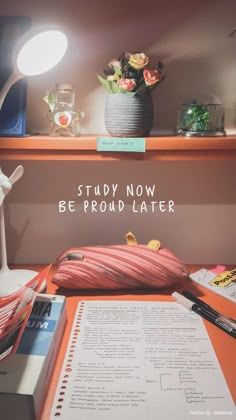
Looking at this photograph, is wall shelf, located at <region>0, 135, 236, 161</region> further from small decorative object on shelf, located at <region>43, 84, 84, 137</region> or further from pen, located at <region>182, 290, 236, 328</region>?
pen, located at <region>182, 290, 236, 328</region>

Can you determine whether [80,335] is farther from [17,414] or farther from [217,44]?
[217,44]

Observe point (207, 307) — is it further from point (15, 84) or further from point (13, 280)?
point (15, 84)

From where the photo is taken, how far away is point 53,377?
0.63 metres

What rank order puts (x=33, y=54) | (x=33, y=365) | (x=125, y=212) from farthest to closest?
(x=125, y=212) → (x=33, y=54) → (x=33, y=365)

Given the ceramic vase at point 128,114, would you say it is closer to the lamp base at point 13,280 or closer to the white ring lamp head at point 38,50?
the white ring lamp head at point 38,50

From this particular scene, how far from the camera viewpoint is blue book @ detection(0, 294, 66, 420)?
53 cm

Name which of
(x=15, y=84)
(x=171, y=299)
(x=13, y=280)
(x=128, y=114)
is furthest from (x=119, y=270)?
(x=15, y=84)

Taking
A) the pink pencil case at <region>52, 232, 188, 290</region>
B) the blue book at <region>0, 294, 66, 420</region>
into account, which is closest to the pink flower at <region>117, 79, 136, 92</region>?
the pink pencil case at <region>52, 232, 188, 290</region>

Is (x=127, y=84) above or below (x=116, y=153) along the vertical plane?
above

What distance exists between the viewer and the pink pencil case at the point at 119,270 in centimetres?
90

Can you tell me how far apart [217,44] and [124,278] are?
2.15 ft

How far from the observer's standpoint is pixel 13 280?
903 millimetres

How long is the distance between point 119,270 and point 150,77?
1.53 ft

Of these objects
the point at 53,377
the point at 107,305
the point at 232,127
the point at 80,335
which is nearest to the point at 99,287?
the point at 107,305
